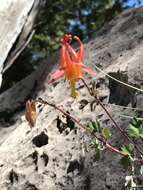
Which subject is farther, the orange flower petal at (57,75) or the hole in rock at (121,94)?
the hole in rock at (121,94)

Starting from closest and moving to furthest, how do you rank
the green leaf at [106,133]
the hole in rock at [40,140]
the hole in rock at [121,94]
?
the green leaf at [106,133]
the hole in rock at [121,94]
the hole in rock at [40,140]

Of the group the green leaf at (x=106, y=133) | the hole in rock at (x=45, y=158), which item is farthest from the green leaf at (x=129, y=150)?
the hole in rock at (x=45, y=158)

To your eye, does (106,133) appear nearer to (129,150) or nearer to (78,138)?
(129,150)

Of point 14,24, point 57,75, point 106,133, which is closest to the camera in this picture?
point 57,75

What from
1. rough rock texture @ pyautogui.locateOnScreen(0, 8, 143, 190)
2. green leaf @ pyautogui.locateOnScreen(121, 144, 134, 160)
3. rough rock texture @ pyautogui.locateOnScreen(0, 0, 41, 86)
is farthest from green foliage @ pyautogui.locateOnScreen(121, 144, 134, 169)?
rough rock texture @ pyautogui.locateOnScreen(0, 0, 41, 86)

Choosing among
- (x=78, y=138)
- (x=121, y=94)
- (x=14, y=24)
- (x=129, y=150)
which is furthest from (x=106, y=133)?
(x=14, y=24)

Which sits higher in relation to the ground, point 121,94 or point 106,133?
point 121,94

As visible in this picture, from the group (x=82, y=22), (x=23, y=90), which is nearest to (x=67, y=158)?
(x=23, y=90)

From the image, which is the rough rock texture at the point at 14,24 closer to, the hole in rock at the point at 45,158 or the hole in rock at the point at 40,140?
the hole in rock at the point at 40,140

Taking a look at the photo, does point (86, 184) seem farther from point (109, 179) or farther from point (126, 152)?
point (126, 152)
